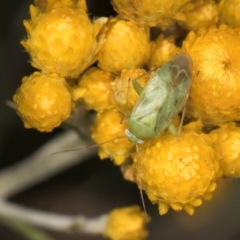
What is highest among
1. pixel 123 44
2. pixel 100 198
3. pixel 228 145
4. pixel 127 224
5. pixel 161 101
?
pixel 123 44

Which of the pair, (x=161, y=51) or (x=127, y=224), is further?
(x=127, y=224)

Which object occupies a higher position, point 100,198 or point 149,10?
point 149,10

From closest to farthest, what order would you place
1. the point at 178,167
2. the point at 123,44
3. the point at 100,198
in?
the point at 178,167 → the point at 123,44 → the point at 100,198

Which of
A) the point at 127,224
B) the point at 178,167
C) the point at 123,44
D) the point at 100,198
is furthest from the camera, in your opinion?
the point at 100,198

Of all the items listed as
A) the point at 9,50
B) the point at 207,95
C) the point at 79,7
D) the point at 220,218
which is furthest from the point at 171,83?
the point at 220,218

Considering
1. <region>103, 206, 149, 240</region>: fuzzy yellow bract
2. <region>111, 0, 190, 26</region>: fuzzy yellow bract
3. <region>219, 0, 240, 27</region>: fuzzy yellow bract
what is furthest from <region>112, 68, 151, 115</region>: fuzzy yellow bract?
<region>103, 206, 149, 240</region>: fuzzy yellow bract

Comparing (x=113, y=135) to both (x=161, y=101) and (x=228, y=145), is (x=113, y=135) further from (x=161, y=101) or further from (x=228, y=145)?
(x=228, y=145)

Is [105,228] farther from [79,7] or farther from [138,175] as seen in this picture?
[79,7]

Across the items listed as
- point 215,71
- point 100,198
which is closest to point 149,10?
point 215,71
